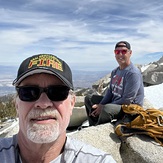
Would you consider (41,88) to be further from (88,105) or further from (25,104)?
(88,105)

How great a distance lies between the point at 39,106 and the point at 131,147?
328cm

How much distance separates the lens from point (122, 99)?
6062 millimetres

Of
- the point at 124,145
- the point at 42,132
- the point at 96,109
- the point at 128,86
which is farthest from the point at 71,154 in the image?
the point at 96,109

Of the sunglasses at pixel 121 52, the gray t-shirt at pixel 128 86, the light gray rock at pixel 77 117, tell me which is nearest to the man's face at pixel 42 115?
the gray t-shirt at pixel 128 86

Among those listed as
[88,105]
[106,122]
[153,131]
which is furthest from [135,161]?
[88,105]

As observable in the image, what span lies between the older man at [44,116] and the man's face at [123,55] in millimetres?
4097

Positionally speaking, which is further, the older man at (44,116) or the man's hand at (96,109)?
the man's hand at (96,109)

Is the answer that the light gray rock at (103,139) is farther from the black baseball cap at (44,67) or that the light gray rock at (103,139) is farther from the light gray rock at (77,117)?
the black baseball cap at (44,67)

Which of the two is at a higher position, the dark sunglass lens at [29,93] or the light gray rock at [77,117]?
the dark sunglass lens at [29,93]

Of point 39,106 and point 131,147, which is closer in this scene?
point 39,106

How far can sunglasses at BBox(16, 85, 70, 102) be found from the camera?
2209 millimetres

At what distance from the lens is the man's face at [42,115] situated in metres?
2.11

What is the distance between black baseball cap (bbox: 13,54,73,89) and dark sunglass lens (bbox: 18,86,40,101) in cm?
9

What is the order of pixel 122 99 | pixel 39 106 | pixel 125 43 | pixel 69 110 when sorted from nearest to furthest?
pixel 39 106 → pixel 69 110 → pixel 122 99 → pixel 125 43
